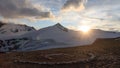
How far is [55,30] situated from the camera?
223ft

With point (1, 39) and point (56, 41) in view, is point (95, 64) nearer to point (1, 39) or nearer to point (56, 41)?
point (56, 41)

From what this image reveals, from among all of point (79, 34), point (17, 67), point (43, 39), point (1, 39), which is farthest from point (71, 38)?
point (1, 39)

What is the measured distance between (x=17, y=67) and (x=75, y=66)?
5.32 metres

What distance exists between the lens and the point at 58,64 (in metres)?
26.8

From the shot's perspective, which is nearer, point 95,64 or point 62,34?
point 95,64

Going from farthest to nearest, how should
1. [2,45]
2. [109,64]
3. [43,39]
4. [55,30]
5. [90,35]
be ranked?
1. [2,45]
2. [55,30]
3. [43,39]
4. [90,35]
5. [109,64]

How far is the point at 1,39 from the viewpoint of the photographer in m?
95.1

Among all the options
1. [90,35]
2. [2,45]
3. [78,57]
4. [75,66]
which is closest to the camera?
[75,66]

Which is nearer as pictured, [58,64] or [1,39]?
[58,64]

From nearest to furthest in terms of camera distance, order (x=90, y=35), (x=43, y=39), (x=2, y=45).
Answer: (x=90, y=35), (x=43, y=39), (x=2, y=45)

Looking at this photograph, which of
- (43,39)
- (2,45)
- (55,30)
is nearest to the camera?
(43,39)

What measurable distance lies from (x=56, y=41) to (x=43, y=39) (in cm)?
411

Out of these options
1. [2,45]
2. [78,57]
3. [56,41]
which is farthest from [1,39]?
→ [78,57]

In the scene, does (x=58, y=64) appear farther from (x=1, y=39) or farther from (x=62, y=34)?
(x=1, y=39)
